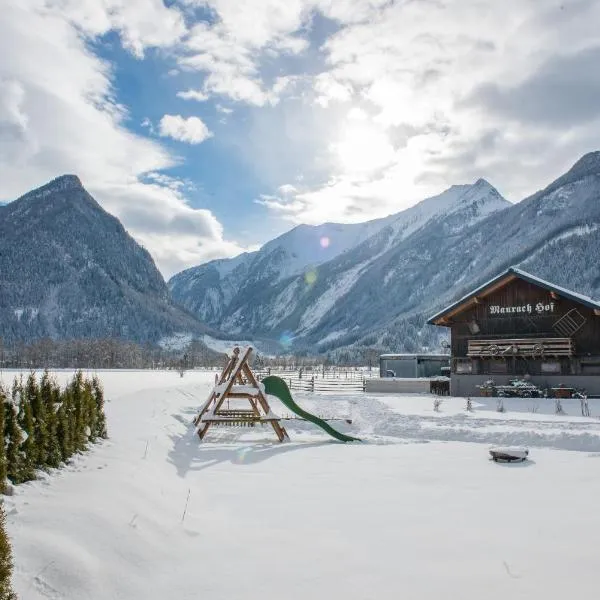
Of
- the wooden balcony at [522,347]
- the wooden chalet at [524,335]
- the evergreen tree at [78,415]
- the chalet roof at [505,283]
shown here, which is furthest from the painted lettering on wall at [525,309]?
the evergreen tree at [78,415]

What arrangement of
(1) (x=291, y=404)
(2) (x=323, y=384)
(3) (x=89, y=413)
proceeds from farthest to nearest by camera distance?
(2) (x=323, y=384) < (1) (x=291, y=404) < (3) (x=89, y=413)

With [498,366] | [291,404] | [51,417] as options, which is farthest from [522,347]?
[51,417]

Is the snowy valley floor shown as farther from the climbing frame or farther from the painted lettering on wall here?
the painted lettering on wall

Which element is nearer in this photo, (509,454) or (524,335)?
(509,454)

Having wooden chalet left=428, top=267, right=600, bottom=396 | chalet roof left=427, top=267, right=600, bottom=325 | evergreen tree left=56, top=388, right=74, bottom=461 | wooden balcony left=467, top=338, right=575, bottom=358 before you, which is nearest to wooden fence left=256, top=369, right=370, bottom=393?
wooden chalet left=428, top=267, right=600, bottom=396

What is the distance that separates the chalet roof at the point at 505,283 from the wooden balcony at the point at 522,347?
2319 millimetres

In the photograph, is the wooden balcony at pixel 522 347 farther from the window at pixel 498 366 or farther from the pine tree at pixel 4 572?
the pine tree at pixel 4 572

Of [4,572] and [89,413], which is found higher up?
[89,413]

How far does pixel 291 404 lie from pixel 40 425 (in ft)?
32.9

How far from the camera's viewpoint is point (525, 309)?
3198cm

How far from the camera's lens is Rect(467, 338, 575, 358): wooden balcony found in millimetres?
30078

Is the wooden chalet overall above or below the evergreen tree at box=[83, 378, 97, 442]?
above

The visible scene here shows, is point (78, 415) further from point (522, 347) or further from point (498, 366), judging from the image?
point (498, 366)

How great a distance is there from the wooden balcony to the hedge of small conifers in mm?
26047
